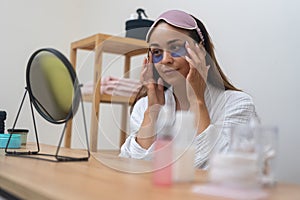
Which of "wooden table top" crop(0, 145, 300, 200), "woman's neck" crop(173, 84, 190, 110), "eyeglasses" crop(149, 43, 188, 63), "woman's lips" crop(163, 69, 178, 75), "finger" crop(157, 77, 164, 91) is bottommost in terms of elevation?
"wooden table top" crop(0, 145, 300, 200)

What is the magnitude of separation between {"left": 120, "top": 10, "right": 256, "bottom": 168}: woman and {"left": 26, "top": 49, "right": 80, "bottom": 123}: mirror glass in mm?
262

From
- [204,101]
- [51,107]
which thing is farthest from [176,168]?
[204,101]

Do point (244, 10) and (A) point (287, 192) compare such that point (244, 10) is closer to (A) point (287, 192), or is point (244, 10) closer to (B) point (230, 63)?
(B) point (230, 63)

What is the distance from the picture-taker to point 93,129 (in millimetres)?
1172

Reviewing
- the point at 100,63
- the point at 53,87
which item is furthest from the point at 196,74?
the point at 53,87

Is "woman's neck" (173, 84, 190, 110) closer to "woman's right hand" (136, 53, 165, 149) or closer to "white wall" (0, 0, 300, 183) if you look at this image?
"woman's right hand" (136, 53, 165, 149)

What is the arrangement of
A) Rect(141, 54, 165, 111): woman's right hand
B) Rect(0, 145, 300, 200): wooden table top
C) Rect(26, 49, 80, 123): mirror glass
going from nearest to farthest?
1. Rect(0, 145, 300, 200): wooden table top
2. Rect(26, 49, 80, 123): mirror glass
3. Rect(141, 54, 165, 111): woman's right hand

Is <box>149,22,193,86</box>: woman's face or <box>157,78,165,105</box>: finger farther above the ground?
<box>149,22,193,86</box>: woman's face

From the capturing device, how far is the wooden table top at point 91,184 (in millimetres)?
526

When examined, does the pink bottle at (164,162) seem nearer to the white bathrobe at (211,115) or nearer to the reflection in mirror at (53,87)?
the reflection in mirror at (53,87)

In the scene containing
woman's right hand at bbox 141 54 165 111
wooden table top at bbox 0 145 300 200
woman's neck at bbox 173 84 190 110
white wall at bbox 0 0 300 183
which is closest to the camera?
wooden table top at bbox 0 145 300 200

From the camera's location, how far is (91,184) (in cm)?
59

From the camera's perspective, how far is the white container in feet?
2.02

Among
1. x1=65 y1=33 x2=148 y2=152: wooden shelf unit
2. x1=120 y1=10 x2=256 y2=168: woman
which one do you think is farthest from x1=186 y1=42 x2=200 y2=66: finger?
x1=65 y1=33 x2=148 y2=152: wooden shelf unit
